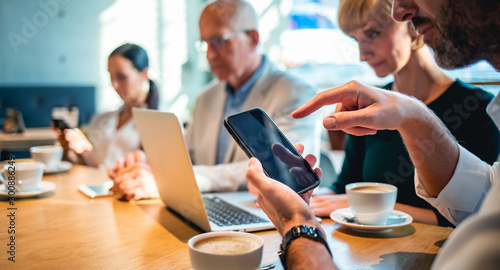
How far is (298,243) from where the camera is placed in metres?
0.72

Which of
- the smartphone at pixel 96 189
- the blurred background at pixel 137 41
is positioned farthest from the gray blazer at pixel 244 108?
the blurred background at pixel 137 41

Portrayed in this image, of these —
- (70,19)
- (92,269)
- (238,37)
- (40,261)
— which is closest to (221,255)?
(92,269)

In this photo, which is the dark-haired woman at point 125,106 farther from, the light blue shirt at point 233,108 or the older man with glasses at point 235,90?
the light blue shirt at point 233,108

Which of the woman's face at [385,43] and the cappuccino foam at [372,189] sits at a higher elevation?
the woman's face at [385,43]

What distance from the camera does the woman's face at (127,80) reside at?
8.11ft

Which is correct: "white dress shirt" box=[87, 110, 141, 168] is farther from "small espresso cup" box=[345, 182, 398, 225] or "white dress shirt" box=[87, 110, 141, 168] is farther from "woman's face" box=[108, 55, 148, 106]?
"small espresso cup" box=[345, 182, 398, 225]

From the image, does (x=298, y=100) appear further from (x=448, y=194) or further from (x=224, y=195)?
(x=448, y=194)

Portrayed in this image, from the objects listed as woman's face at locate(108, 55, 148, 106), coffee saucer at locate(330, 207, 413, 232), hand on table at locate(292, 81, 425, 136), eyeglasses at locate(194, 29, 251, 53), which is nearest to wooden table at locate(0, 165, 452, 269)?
coffee saucer at locate(330, 207, 413, 232)

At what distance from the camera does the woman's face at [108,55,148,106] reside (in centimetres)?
247

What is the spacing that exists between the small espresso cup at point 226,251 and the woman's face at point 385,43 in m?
0.95

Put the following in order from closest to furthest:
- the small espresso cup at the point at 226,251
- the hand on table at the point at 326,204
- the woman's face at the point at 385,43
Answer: the small espresso cup at the point at 226,251, the hand on table at the point at 326,204, the woman's face at the point at 385,43

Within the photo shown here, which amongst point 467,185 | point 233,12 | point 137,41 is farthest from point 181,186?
point 137,41

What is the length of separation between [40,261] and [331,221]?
672mm

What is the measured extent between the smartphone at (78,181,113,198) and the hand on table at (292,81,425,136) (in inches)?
30.9
